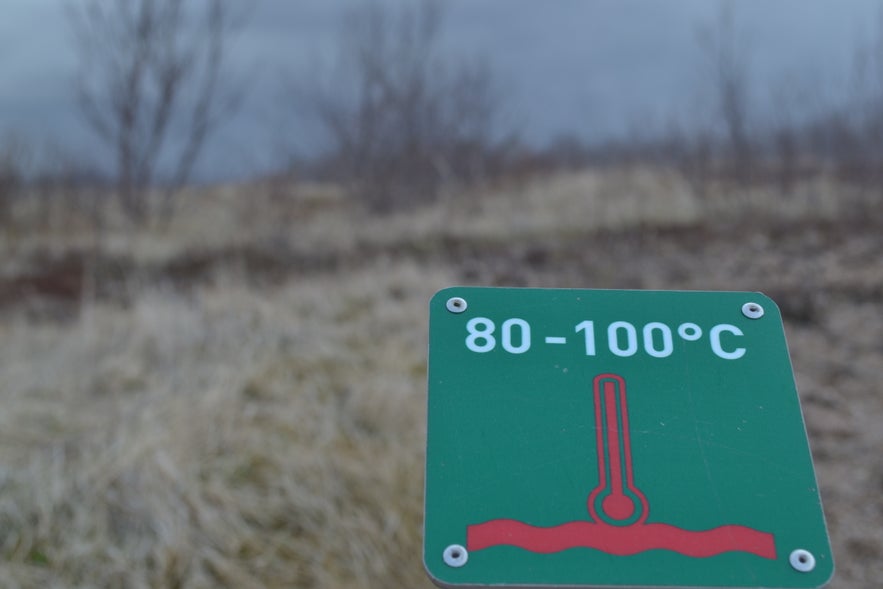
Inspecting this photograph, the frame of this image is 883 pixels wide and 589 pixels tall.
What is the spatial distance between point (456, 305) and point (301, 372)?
3.17 m

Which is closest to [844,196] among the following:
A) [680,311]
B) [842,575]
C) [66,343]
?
[842,575]

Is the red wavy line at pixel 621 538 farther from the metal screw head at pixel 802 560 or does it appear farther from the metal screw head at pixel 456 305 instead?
the metal screw head at pixel 456 305

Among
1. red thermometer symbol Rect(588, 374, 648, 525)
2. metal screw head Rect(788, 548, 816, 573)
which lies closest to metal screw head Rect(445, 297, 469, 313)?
red thermometer symbol Rect(588, 374, 648, 525)

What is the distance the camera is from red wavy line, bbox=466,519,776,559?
1.60 m

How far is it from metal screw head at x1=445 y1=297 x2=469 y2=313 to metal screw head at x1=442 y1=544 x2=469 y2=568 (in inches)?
20.2

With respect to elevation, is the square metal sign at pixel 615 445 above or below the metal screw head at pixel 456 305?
below

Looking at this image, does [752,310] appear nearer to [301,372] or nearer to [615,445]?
[615,445]

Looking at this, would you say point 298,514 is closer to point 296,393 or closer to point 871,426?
point 296,393

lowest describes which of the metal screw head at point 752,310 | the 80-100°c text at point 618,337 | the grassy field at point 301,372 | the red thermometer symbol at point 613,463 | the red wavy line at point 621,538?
the red wavy line at point 621,538

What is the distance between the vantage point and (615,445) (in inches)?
67.6

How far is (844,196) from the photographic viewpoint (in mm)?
8945

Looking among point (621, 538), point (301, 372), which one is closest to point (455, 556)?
point (621, 538)

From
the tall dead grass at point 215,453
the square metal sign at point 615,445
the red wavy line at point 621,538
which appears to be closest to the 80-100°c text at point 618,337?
the square metal sign at point 615,445

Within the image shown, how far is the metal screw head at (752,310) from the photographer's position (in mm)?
1908
